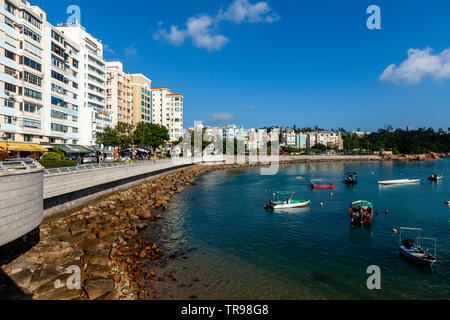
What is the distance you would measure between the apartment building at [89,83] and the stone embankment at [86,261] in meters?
53.1

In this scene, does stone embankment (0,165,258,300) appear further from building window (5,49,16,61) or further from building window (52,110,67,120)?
building window (52,110,67,120)

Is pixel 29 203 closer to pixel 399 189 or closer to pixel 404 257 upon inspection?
pixel 404 257

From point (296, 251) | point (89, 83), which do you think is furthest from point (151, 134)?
point (296, 251)

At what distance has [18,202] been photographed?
14.2m

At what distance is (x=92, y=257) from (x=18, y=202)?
22.6 feet

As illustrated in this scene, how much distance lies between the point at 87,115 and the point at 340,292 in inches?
3063

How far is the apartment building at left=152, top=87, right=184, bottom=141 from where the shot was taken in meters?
146

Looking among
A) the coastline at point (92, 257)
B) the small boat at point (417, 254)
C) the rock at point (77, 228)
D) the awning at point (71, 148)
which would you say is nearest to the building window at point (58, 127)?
the awning at point (71, 148)

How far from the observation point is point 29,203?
15.5 metres

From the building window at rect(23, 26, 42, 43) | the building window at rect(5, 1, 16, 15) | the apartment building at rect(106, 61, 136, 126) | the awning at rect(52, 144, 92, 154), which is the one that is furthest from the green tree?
the building window at rect(5, 1, 16, 15)

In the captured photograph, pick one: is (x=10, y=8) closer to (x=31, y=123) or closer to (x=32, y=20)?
(x=32, y=20)

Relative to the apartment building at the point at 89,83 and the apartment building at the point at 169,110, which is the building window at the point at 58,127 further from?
the apartment building at the point at 169,110

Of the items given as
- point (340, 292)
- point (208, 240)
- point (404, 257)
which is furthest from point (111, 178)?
point (404, 257)

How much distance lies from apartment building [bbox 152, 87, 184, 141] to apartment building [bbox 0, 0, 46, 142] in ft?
296
